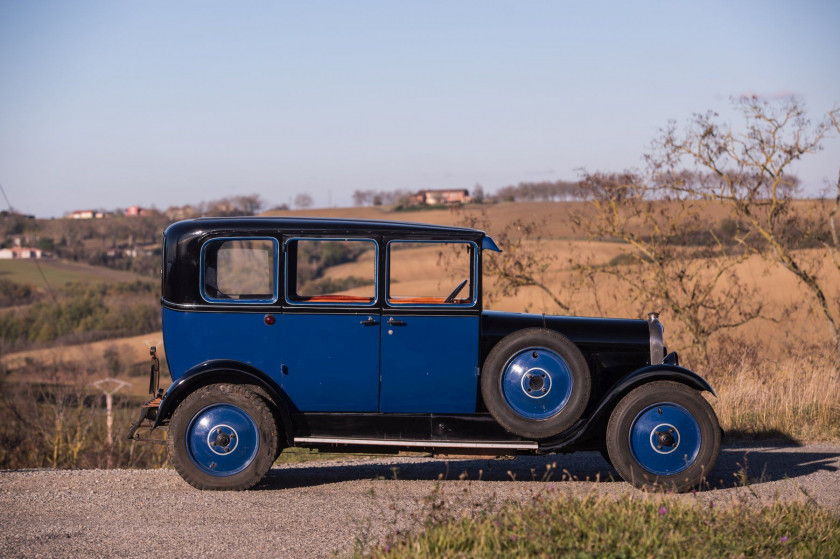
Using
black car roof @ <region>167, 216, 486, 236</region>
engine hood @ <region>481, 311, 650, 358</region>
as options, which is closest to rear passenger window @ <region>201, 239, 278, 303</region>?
black car roof @ <region>167, 216, 486, 236</region>

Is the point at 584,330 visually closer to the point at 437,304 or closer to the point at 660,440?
the point at 660,440

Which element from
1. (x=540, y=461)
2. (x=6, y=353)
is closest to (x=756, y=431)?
(x=540, y=461)

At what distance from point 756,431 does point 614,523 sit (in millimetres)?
5539

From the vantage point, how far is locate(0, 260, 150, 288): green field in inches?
2127

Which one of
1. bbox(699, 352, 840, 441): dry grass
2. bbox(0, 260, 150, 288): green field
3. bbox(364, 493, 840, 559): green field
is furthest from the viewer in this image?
bbox(0, 260, 150, 288): green field

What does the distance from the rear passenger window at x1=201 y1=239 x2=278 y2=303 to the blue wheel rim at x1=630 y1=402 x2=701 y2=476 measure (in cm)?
316

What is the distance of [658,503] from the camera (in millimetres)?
5723

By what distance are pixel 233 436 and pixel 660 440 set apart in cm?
342

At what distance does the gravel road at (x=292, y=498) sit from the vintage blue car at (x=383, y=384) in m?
0.36

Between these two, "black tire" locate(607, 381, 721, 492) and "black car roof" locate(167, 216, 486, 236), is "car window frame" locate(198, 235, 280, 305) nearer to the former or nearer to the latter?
"black car roof" locate(167, 216, 486, 236)

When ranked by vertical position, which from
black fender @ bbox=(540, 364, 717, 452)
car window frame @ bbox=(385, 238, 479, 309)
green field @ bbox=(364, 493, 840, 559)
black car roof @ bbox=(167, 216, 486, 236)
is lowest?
green field @ bbox=(364, 493, 840, 559)

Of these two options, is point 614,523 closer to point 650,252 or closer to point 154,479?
point 154,479

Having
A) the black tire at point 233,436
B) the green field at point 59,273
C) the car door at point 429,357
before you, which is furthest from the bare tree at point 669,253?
the green field at point 59,273

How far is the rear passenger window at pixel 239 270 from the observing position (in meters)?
7.24
